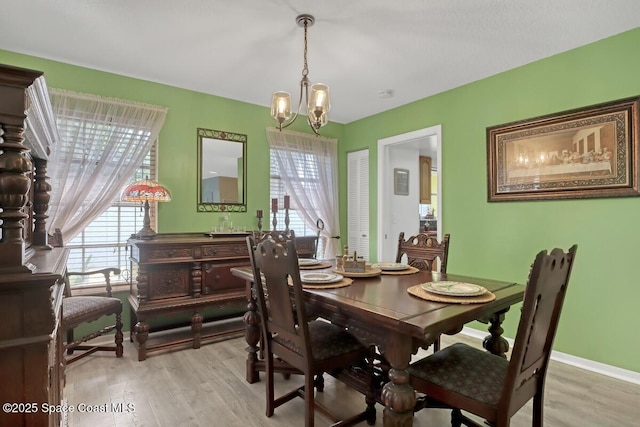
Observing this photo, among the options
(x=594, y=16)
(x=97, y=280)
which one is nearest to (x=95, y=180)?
(x=97, y=280)

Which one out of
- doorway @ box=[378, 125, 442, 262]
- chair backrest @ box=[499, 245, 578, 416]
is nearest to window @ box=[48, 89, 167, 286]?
doorway @ box=[378, 125, 442, 262]

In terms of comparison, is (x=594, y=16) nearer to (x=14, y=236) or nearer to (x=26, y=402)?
(x=14, y=236)

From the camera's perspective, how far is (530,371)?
4.54ft

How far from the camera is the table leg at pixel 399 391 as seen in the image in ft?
4.45

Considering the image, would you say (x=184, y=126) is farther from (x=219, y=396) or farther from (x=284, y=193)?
(x=219, y=396)

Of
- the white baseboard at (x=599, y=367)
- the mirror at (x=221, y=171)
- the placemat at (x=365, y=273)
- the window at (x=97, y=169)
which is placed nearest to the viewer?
the placemat at (x=365, y=273)

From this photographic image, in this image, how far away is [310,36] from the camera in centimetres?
258

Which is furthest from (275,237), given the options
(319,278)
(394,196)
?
(394,196)

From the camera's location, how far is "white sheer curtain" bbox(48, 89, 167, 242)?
2.94 m

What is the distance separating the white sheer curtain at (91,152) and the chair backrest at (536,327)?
11.2 feet

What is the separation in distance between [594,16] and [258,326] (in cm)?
325

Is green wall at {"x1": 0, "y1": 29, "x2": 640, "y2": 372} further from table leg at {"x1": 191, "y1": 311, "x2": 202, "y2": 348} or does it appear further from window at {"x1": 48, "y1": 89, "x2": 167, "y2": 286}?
table leg at {"x1": 191, "y1": 311, "x2": 202, "y2": 348}

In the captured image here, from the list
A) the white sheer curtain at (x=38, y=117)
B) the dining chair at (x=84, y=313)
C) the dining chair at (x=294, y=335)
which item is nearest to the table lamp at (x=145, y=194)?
the dining chair at (x=84, y=313)

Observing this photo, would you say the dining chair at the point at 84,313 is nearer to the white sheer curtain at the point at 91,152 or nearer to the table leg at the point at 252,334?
the white sheer curtain at the point at 91,152
